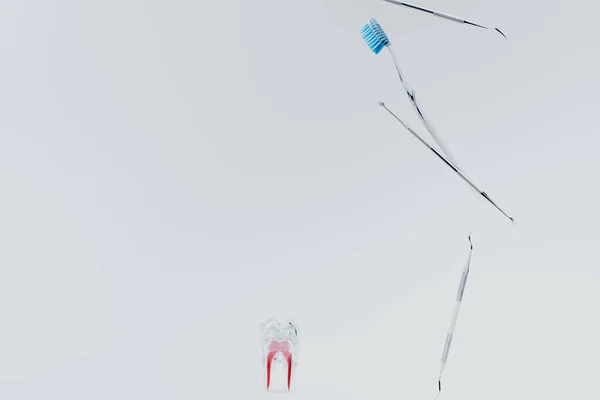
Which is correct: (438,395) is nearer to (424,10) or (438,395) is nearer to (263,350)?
(263,350)

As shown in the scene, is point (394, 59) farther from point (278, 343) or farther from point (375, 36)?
point (278, 343)

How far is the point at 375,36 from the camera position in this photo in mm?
1843

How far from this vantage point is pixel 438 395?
213 cm

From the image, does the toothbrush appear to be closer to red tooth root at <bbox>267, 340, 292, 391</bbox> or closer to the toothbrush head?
the toothbrush head

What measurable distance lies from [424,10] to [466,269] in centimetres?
70

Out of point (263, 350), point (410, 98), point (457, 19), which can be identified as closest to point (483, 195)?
point (410, 98)

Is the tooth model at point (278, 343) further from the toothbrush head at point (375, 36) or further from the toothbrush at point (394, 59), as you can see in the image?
the toothbrush head at point (375, 36)

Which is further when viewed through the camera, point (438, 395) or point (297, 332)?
point (297, 332)

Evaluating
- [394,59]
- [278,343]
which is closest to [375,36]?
[394,59]

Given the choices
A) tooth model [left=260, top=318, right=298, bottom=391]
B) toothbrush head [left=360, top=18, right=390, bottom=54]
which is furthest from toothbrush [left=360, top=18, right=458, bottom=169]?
tooth model [left=260, top=318, right=298, bottom=391]

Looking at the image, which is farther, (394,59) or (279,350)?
(279,350)

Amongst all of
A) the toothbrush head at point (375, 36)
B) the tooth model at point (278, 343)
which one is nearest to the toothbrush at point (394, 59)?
the toothbrush head at point (375, 36)

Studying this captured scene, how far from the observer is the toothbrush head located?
184cm

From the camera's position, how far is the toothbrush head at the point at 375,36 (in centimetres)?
184
